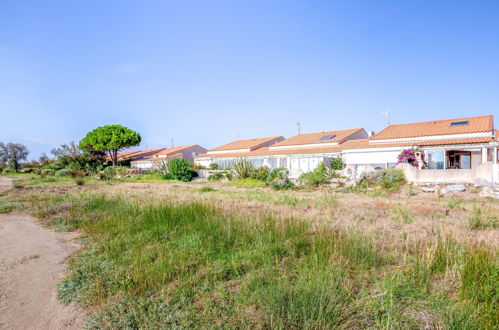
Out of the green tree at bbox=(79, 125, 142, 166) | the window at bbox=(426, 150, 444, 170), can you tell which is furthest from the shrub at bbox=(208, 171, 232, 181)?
the green tree at bbox=(79, 125, 142, 166)

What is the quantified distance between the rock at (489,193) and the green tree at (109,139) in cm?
4464

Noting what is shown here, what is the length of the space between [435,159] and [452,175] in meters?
5.31

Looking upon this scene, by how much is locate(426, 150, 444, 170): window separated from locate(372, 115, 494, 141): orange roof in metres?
1.90

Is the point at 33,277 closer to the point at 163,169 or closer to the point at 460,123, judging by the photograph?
the point at 163,169

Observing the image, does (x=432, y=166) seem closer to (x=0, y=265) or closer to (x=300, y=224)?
(x=300, y=224)

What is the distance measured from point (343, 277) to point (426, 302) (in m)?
0.90

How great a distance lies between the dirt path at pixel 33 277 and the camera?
314 cm

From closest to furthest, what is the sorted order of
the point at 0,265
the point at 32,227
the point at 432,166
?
the point at 0,265 < the point at 32,227 < the point at 432,166

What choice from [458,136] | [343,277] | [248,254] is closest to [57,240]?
[248,254]

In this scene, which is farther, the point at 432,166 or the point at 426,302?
the point at 432,166

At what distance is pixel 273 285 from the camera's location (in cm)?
326

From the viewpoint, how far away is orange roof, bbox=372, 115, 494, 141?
68.7 ft

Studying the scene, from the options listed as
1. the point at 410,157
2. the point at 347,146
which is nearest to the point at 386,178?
the point at 410,157

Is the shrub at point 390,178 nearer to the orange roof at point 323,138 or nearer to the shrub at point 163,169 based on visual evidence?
the orange roof at point 323,138
